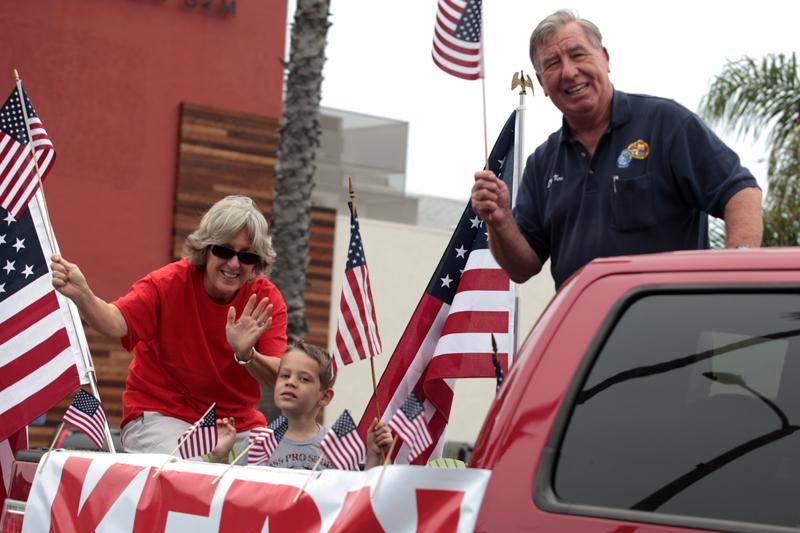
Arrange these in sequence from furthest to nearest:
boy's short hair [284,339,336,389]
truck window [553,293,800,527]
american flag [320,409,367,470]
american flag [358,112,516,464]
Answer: boy's short hair [284,339,336,389], american flag [358,112,516,464], american flag [320,409,367,470], truck window [553,293,800,527]

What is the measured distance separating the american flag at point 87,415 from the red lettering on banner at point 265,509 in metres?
1.06

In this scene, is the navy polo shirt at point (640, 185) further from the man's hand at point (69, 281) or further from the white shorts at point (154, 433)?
the man's hand at point (69, 281)

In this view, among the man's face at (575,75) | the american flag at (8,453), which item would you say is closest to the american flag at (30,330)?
the american flag at (8,453)

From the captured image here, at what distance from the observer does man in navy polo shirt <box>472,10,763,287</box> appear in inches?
147

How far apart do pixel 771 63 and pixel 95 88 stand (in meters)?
8.99

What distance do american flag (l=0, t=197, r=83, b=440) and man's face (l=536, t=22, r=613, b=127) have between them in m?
2.16

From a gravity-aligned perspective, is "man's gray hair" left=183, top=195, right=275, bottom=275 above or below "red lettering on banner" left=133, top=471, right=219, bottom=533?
above

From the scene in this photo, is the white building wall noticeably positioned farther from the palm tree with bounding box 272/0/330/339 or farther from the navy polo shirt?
the navy polo shirt

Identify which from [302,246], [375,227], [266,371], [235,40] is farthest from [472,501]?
[375,227]

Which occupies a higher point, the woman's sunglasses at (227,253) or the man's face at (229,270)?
the woman's sunglasses at (227,253)

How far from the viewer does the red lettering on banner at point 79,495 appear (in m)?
3.43

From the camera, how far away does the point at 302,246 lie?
34.2ft

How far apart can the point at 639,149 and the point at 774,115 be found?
9648 mm

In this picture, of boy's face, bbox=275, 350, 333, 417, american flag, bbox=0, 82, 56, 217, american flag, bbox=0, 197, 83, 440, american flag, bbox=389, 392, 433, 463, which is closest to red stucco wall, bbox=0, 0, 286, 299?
american flag, bbox=0, 82, 56, 217
